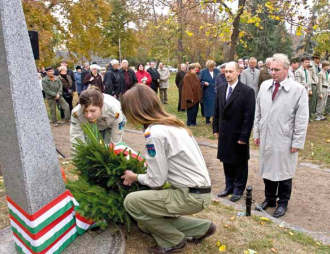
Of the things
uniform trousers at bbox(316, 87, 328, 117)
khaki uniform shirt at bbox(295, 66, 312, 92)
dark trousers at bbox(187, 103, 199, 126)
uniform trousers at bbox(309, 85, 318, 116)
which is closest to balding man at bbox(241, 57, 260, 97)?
khaki uniform shirt at bbox(295, 66, 312, 92)

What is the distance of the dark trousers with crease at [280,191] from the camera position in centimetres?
429

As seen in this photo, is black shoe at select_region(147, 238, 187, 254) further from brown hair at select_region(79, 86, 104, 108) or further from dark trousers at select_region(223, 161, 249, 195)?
dark trousers at select_region(223, 161, 249, 195)

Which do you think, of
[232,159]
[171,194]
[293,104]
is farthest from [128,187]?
[293,104]

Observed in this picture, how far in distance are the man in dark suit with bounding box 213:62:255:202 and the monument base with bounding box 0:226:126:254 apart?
2.14 meters

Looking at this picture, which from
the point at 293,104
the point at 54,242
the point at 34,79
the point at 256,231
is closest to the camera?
the point at 34,79

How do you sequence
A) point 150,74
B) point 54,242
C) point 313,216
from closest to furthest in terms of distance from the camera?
point 54,242, point 313,216, point 150,74

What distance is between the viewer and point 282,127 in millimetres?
4039

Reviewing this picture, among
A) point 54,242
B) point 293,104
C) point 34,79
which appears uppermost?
point 34,79

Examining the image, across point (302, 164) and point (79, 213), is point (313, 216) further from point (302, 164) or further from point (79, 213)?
point (79, 213)

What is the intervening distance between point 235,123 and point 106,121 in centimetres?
180

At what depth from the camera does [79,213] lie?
294 centimetres

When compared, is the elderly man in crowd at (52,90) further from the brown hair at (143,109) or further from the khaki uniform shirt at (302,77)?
the brown hair at (143,109)

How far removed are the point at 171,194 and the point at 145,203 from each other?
24 cm

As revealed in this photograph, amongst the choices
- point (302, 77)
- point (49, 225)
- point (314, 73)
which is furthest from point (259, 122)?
point (314, 73)
